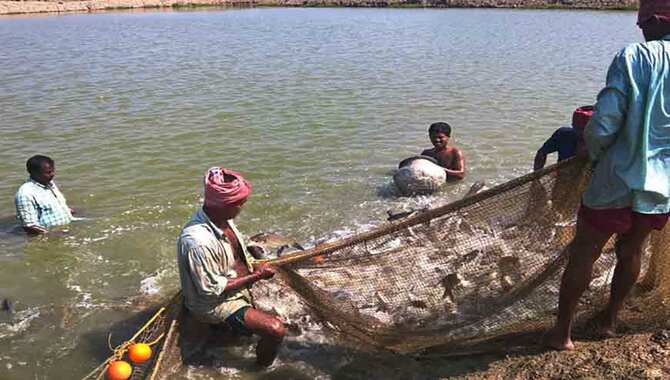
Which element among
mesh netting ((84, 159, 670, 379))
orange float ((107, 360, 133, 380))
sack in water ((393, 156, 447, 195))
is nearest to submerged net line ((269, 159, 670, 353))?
mesh netting ((84, 159, 670, 379))

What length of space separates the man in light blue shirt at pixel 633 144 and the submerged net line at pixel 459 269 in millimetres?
473

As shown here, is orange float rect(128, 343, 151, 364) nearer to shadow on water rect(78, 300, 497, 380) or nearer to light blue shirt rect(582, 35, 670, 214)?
shadow on water rect(78, 300, 497, 380)

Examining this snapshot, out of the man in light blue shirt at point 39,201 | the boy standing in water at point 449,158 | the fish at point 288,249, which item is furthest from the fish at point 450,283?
the man in light blue shirt at point 39,201

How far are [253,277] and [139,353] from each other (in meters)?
0.88

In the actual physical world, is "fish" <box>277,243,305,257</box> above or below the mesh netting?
below

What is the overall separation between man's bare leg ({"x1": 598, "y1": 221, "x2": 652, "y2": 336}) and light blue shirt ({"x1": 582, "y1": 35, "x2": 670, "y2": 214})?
228 mm

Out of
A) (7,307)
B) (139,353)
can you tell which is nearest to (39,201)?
(7,307)

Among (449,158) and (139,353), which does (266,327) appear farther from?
(449,158)

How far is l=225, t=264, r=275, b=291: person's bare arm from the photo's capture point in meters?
3.79

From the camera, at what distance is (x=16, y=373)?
14.1 feet

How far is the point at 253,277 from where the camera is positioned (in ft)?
12.6

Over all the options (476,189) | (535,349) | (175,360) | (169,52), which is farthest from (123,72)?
(535,349)

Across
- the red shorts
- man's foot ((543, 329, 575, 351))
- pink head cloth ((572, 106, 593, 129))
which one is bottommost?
man's foot ((543, 329, 575, 351))

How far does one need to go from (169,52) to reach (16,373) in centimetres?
1837
